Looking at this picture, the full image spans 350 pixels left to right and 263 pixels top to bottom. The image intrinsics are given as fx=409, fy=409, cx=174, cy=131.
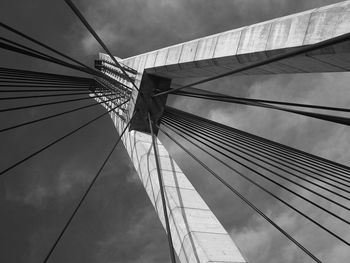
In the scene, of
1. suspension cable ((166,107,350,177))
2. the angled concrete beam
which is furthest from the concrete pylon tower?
suspension cable ((166,107,350,177))

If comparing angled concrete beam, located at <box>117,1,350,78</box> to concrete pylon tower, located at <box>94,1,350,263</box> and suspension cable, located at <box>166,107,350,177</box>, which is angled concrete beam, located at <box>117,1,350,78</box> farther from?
suspension cable, located at <box>166,107,350,177</box>

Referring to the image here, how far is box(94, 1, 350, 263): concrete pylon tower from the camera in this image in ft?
24.3

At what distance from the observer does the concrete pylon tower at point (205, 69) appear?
24.3 feet

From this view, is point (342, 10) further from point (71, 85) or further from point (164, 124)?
point (71, 85)

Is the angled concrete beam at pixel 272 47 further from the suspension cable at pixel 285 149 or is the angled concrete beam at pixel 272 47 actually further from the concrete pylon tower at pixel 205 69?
the suspension cable at pixel 285 149

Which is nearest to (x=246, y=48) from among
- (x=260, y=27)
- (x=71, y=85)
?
(x=260, y=27)

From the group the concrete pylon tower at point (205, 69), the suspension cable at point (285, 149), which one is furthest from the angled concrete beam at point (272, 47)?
the suspension cable at point (285, 149)

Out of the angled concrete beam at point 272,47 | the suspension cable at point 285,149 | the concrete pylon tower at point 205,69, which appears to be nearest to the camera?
the angled concrete beam at point 272,47

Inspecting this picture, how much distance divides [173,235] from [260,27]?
5.66m

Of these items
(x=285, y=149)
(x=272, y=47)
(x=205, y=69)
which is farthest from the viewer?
(x=205, y=69)

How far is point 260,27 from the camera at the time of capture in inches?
349

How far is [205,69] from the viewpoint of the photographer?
428 inches

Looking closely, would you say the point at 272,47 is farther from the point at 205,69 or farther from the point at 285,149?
the point at 285,149

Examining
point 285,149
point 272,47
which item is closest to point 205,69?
point 272,47
